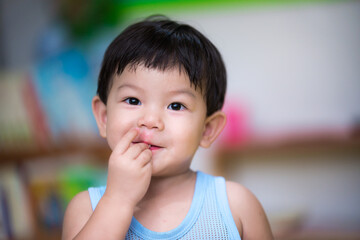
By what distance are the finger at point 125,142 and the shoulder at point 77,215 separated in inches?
7.4

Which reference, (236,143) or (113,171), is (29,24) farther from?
(113,171)

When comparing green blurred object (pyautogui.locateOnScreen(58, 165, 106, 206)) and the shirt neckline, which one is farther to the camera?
green blurred object (pyautogui.locateOnScreen(58, 165, 106, 206))

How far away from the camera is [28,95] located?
89.4 inches

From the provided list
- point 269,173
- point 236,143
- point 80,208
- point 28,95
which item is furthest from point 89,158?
point 80,208

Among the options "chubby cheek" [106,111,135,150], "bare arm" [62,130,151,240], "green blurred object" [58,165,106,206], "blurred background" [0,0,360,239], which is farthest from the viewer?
"blurred background" [0,0,360,239]

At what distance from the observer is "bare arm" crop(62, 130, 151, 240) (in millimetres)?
892

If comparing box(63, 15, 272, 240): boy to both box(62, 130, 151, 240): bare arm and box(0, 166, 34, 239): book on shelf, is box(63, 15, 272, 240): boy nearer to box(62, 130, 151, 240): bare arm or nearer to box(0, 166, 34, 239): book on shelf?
box(62, 130, 151, 240): bare arm

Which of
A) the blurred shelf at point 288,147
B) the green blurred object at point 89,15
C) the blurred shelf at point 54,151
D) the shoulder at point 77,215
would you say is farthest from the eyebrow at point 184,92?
the green blurred object at point 89,15

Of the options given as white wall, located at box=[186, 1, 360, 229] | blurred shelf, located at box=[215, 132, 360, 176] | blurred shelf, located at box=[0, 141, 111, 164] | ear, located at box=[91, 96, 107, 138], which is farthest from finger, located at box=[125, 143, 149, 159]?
white wall, located at box=[186, 1, 360, 229]

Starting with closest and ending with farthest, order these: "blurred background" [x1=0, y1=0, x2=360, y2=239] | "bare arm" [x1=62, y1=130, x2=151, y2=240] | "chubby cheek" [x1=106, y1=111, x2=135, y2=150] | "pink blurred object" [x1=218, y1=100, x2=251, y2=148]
Result: 1. "bare arm" [x1=62, y1=130, x2=151, y2=240]
2. "chubby cheek" [x1=106, y1=111, x2=135, y2=150]
3. "blurred background" [x1=0, y1=0, x2=360, y2=239]
4. "pink blurred object" [x1=218, y1=100, x2=251, y2=148]

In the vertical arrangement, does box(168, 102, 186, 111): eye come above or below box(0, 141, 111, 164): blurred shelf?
above

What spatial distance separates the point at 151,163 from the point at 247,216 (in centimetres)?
28

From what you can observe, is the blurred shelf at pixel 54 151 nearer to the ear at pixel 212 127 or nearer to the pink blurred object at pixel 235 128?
the pink blurred object at pixel 235 128

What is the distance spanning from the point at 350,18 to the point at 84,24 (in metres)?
1.74
